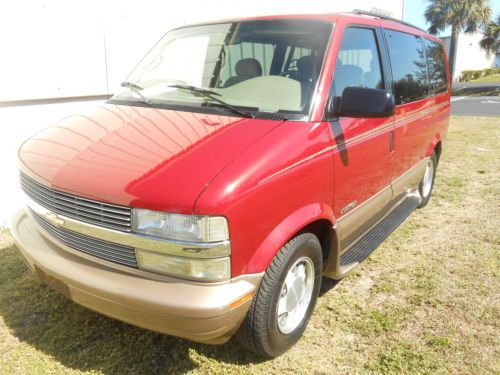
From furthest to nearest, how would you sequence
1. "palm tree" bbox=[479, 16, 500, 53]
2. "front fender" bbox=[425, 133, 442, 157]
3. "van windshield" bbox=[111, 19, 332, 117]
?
"palm tree" bbox=[479, 16, 500, 53] → "front fender" bbox=[425, 133, 442, 157] → "van windshield" bbox=[111, 19, 332, 117]

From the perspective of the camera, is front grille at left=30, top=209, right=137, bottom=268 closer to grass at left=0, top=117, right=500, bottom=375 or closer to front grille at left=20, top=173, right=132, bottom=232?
front grille at left=20, top=173, right=132, bottom=232

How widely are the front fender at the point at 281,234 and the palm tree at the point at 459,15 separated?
37.9 meters

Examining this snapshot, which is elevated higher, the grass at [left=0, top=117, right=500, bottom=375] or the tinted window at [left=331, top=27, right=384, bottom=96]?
the tinted window at [left=331, top=27, right=384, bottom=96]

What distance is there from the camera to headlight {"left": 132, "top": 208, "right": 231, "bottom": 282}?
2012 mm

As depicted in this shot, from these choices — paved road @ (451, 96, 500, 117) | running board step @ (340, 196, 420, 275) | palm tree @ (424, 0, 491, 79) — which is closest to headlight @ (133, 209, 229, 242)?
running board step @ (340, 196, 420, 275)

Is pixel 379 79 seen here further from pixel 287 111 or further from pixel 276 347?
pixel 276 347

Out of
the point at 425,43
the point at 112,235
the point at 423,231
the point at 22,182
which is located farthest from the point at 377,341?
the point at 425,43

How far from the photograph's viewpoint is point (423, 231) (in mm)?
4688

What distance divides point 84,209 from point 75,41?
10.8 ft

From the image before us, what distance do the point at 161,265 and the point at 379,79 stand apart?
7.96ft

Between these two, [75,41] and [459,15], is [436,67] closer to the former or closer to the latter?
[75,41]

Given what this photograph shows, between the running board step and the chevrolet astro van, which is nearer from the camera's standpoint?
the chevrolet astro van

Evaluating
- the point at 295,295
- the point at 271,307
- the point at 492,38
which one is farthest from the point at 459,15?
the point at 271,307

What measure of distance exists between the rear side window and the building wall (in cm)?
65
